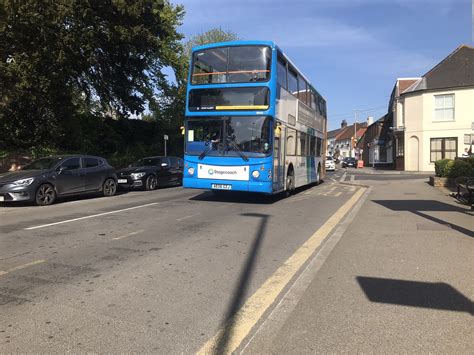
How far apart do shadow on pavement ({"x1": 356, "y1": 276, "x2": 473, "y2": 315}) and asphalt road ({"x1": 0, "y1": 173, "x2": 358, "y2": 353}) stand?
988 mm

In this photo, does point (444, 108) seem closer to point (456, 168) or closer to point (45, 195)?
point (456, 168)

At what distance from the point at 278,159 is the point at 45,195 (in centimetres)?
704

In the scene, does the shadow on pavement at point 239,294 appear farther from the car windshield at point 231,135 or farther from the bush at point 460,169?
the bush at point 460,169

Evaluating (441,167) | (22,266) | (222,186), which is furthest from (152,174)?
(22,266)

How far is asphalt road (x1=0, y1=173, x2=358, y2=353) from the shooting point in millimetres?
4070

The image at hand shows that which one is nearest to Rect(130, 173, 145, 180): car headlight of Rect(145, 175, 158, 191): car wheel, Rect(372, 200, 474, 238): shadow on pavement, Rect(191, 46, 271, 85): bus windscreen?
Rect(145, 175, 158, 191): car wheel

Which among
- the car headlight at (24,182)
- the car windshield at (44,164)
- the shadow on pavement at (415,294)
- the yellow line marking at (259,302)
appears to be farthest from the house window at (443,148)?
the shadow on pavement at (415,294)

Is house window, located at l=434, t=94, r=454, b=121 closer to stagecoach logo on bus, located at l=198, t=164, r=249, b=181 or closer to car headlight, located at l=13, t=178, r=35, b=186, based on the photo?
stagecoach logo on bus, located at l=198, t=164, r=249, b=181

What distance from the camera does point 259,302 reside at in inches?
194

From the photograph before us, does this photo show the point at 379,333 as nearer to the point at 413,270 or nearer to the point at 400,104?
the point at 413,270

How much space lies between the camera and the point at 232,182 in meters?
13.5

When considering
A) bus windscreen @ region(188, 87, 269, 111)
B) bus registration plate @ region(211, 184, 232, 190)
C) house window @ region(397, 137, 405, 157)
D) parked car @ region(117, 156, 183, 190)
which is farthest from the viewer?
house window @ region(397, 137, 405, 157)

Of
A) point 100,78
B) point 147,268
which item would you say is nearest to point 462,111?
point 100,78

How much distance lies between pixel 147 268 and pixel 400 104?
41.8 meters
